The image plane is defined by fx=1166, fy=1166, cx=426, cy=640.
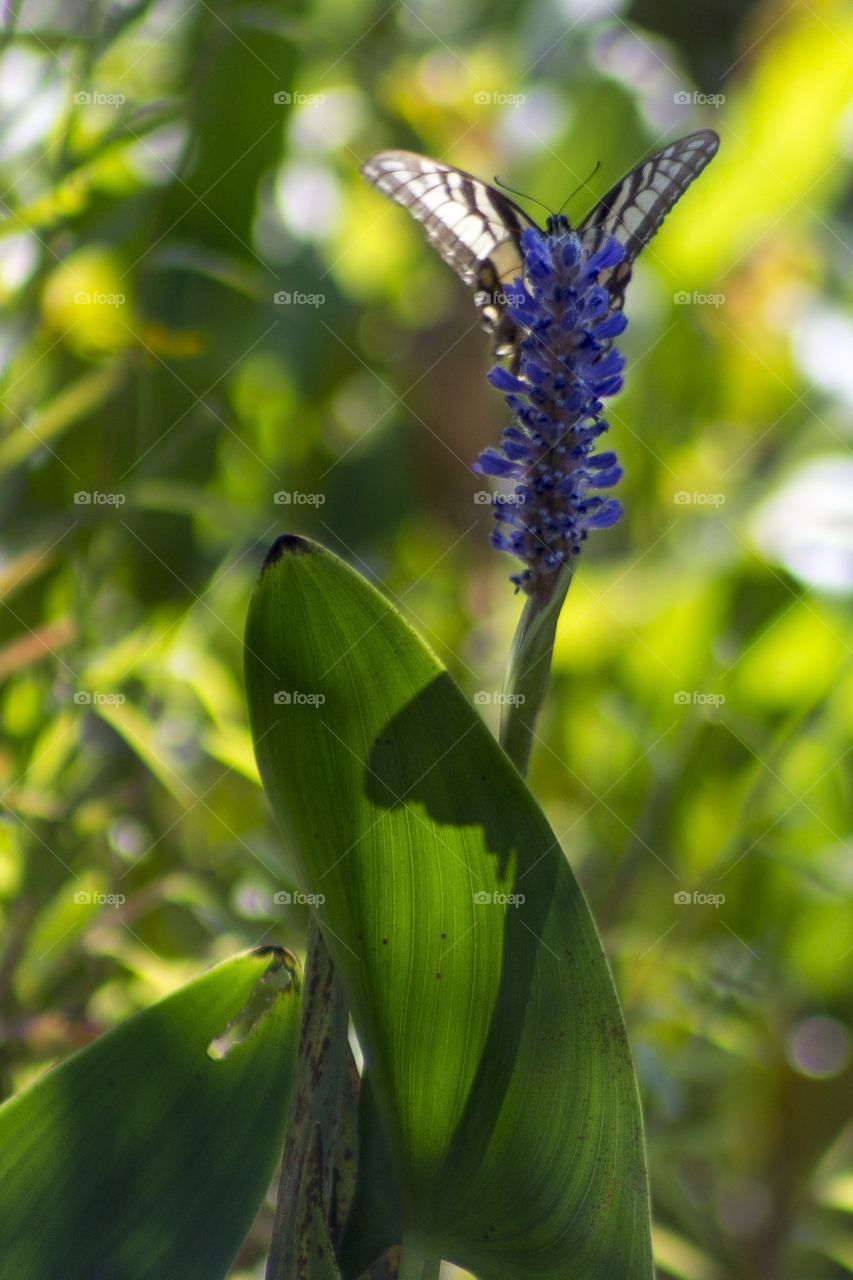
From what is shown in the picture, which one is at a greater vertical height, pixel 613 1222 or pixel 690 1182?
pixel 613 1222

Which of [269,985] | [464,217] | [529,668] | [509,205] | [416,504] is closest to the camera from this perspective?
[529,668]

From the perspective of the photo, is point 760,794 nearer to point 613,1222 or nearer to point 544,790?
point 544,790

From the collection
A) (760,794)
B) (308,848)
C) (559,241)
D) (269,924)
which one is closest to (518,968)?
(308,848)

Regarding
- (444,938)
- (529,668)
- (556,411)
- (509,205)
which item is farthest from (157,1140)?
(509,205)

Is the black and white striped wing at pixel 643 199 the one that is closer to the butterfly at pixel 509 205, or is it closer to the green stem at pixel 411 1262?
the butterfly at pixel 509 205

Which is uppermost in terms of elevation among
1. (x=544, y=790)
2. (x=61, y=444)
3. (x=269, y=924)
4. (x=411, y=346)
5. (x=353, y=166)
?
(x=353, y=166)

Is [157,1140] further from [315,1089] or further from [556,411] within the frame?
[556,411]

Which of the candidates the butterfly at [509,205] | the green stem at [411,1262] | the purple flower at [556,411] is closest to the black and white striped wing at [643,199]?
the butterfly at [509,205]
